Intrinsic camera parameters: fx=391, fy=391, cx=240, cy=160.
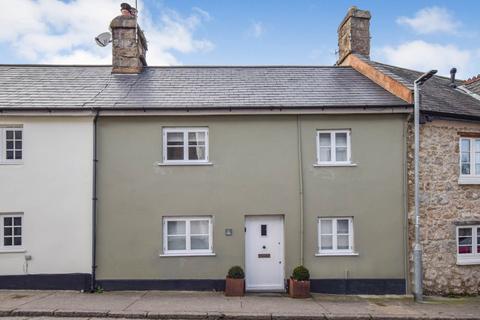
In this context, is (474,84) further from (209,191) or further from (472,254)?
(209,191)

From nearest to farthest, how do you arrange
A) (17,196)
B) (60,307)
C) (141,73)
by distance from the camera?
(60,307) < (17,196) < (141,73)

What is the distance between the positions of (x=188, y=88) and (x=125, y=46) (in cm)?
333

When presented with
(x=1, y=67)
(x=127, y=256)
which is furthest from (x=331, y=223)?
(x=1, y=67)

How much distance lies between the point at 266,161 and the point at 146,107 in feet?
12.4

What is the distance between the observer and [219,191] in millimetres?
11344

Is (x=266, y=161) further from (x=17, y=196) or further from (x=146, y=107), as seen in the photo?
(x=17, y=196)

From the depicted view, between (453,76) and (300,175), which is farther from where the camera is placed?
(453,76)

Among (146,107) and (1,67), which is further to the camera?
(1,67)

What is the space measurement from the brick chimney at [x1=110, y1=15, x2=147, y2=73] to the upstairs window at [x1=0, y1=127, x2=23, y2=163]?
426 centimetres

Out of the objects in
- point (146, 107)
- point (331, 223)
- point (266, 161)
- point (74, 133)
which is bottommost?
point (331, 223)

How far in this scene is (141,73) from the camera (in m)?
14.3

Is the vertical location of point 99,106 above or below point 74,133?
above

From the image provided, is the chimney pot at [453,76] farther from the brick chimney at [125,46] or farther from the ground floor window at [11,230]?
the ground floor window at [11,230]

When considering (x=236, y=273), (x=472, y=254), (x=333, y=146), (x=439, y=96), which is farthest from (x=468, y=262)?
(x=236, y=273)
